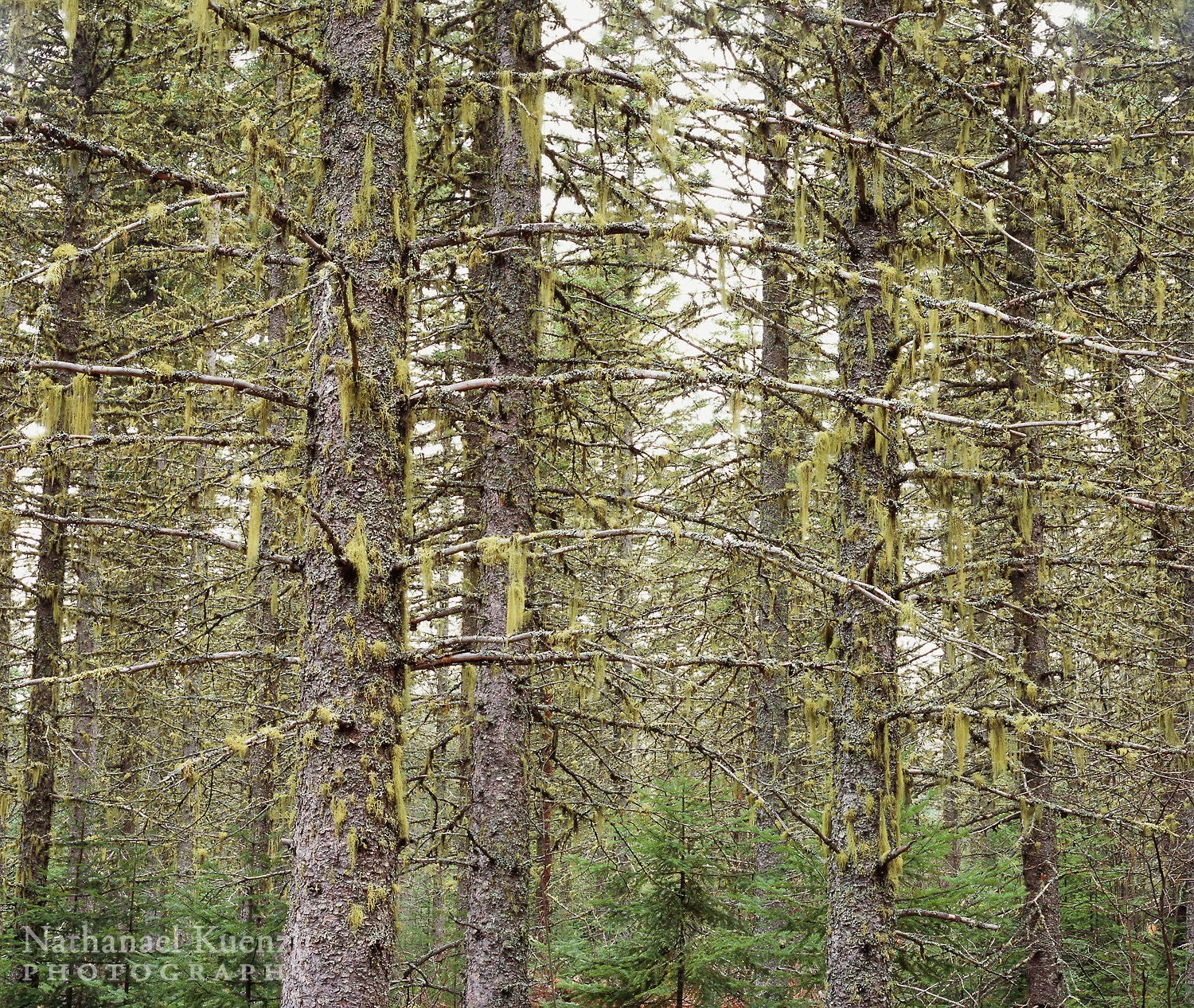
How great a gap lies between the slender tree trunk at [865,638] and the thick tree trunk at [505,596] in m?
2.48

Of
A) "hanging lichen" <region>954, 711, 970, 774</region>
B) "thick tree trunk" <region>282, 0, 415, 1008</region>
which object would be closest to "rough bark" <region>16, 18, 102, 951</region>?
"thick tree trunk" <region>282, 0, 415, 1008</region>

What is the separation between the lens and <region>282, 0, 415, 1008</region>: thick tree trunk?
13.6ft

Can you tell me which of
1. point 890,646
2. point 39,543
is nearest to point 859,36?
point 890,646

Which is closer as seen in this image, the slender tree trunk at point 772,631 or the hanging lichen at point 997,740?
the hanging lichen at point 997,740

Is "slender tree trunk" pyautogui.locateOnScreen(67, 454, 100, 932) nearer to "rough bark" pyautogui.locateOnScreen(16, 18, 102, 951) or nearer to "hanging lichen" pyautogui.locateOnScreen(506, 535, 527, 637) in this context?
"rough bark" pyautogui.locateOnScreen(16, 18, 102, 951)

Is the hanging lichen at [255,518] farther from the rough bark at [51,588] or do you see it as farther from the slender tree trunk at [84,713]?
the rough bark at [51,588]

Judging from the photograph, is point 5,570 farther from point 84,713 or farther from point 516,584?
point 516,584


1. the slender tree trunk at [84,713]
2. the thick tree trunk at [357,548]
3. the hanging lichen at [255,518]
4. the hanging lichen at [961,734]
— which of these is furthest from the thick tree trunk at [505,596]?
the slender tree trunk at [84,713]

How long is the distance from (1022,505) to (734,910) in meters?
5.01

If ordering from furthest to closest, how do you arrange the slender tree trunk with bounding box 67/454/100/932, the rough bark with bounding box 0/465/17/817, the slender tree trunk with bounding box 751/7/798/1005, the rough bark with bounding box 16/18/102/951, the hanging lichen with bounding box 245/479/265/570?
the slender tree trunk with bounding box 67/454/100/932 → the rough bark with bounding box 16/18/102/951 → the slender tree trunk with bounding box 751/7/798/1005 → the rough bark with bounding box 0/465/17/817 → the hanging lichen with bounding box 245/479/265/570

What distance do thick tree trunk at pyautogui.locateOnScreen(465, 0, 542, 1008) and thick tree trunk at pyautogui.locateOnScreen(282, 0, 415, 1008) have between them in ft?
6.33

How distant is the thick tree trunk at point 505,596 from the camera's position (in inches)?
277

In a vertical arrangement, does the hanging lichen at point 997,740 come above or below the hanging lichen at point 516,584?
below

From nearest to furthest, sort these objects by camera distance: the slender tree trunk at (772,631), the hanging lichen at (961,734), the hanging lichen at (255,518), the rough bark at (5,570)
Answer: the hanging lichen at (255,518) < the hanging lichen at (961,734) < the rough bark at (5,570) < the slender tree trunk at (772,631)
